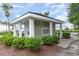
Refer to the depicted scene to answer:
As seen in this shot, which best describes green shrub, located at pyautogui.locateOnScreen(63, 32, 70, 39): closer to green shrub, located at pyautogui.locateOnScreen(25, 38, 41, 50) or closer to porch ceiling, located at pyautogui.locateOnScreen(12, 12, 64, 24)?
porch ceiling, located at pyautogui.locateOnScreen(12, 12, 64, 24)

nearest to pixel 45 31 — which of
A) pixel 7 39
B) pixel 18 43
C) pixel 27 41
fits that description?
pixel 27 41

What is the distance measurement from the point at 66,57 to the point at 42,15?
31.6 inches

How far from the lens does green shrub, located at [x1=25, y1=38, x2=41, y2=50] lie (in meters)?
3.32

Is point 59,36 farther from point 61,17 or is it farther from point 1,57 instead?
point 1,57

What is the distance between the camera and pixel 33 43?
3.31 metres

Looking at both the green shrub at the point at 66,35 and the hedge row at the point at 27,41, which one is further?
the green shrub at the point at 66,35

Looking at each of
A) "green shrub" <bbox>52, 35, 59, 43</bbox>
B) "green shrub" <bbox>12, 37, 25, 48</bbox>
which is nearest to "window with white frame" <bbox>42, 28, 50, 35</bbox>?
"green shrub" <bbox>52, 35, 59, 43</bbox>

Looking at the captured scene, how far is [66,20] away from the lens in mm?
3422

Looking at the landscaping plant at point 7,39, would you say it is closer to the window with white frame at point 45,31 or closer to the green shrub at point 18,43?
the green shrub at point 18,43

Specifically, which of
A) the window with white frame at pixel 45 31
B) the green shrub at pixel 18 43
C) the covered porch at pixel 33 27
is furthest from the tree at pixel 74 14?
the green shrub at pixel 18 43

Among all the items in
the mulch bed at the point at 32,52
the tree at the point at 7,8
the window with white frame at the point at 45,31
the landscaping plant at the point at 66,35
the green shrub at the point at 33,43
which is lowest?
the mulch bed at the point at 32,52

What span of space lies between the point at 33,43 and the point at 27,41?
111 mm

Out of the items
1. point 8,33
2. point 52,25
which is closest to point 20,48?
point 8,33

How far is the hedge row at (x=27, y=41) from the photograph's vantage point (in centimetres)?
332
